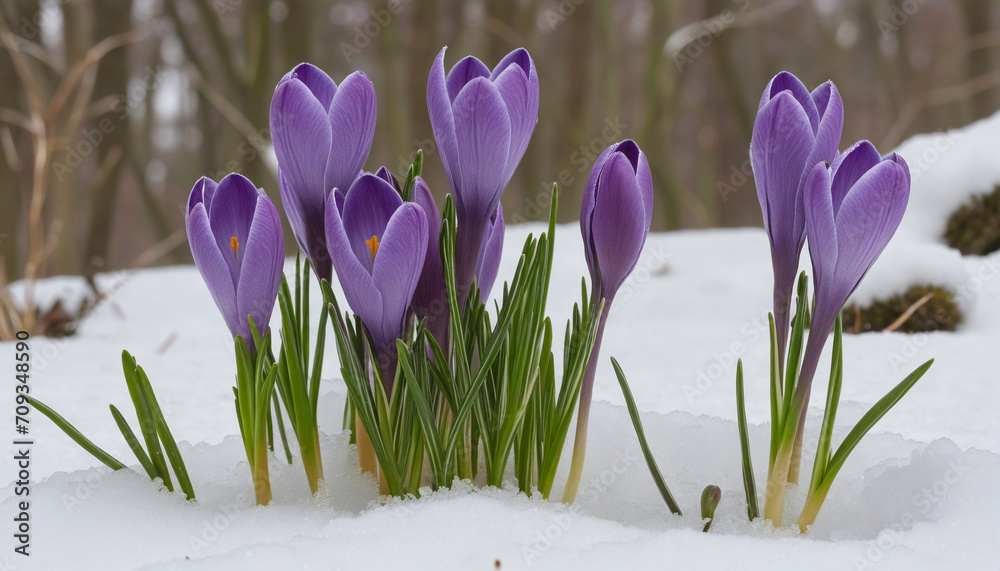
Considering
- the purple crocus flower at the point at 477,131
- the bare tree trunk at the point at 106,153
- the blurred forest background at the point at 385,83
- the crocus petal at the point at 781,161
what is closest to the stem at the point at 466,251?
the purple crocus flower at the point at 477,131

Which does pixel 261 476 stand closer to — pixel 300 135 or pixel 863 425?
pixel 300 135

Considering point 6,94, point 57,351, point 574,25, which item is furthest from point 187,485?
point 574,25

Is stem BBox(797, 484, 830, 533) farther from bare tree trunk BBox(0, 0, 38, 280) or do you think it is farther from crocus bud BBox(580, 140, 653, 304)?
bare tree trunk BBox(0, 0, 38, 280)

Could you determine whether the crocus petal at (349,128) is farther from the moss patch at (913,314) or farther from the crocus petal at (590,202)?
the moss patch at (913,314)

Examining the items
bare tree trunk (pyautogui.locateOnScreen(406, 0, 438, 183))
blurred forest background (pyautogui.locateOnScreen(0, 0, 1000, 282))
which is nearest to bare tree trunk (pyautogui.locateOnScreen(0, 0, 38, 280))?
blurred forest background (pyautogui.locateOnScreen(0, 0, 1000, 282))

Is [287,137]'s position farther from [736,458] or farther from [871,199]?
[736,458]

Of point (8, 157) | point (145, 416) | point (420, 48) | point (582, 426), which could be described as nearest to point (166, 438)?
→ point (145, 416)

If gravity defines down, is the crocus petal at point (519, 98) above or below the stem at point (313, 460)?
above
